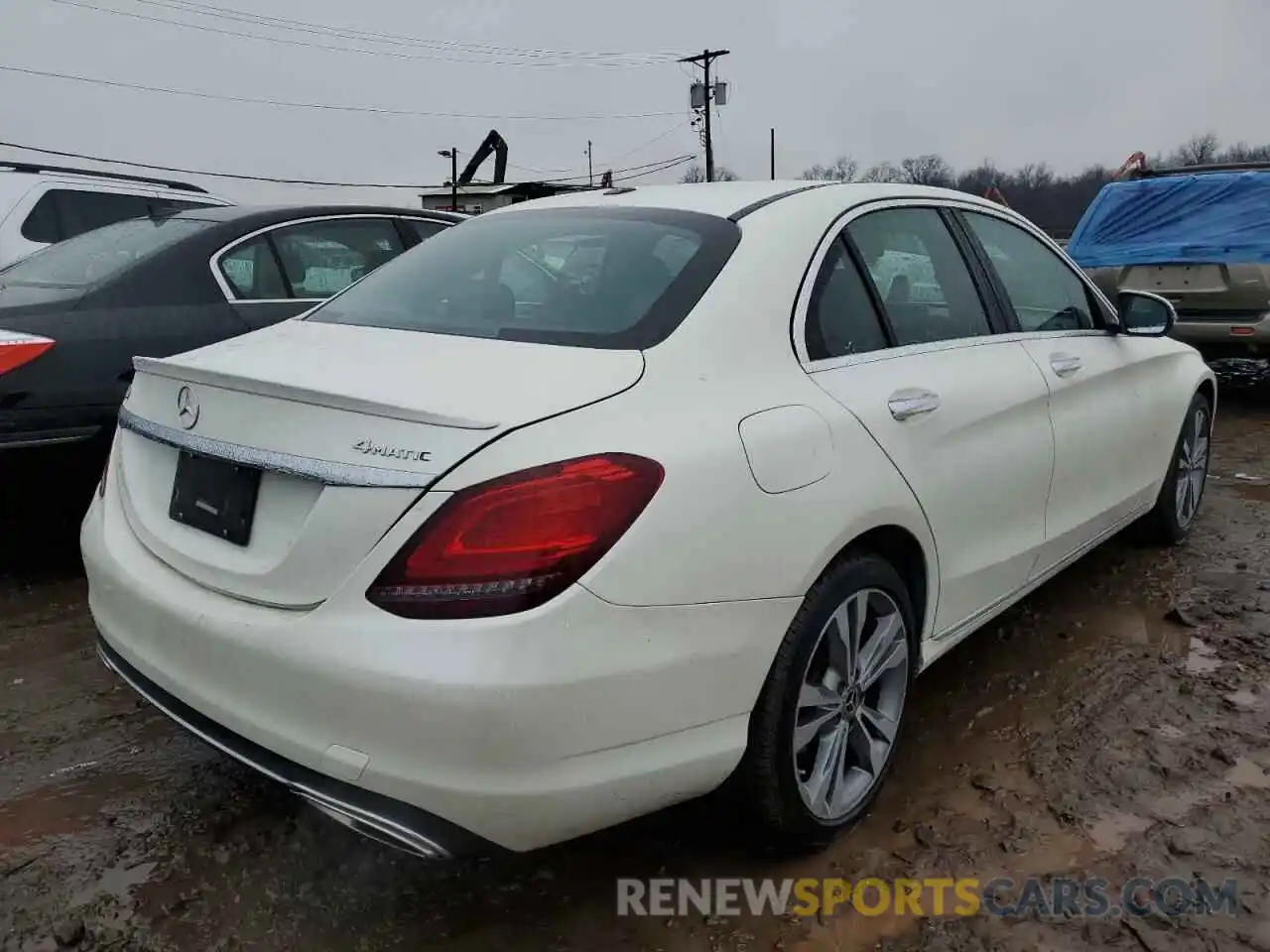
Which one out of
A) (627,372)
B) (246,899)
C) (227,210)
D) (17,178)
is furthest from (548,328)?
(17,178)

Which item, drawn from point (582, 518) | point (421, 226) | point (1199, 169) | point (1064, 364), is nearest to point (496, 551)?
point (582, 518)

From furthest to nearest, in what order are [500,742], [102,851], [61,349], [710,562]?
[61,349] → [102,851] → [710,562] → [500,742]

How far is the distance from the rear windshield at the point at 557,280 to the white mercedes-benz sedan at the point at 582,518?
0.01 meters

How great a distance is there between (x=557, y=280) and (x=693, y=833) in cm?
139

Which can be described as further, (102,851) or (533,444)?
(102,851)

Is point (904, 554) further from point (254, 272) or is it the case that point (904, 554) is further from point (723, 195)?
point (254, 272)

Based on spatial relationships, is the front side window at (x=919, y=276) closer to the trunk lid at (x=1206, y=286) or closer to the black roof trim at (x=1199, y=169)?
the trunk lid at (x=1206, y=286)

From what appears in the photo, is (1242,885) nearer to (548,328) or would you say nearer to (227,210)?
(548,328)

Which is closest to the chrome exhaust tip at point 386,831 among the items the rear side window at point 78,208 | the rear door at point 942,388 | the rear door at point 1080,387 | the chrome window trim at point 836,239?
the rear door at point 942,388

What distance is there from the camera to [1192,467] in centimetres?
448

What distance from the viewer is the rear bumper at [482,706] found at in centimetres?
167

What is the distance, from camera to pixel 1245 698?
122 inches

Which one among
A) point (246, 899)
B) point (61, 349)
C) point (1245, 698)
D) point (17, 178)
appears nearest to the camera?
point (246, 899)

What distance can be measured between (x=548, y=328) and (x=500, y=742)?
38.2 inches
